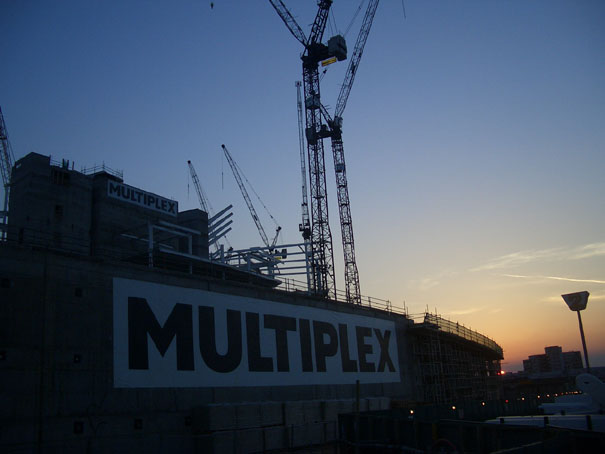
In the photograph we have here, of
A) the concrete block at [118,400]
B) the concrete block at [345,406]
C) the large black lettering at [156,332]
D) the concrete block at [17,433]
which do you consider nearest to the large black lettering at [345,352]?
the concrete block at [345,406]

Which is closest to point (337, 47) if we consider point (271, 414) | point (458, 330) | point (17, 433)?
point (458, 330)

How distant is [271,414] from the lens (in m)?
37.3

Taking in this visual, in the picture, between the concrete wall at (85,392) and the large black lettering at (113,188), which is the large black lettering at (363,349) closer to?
the concrete wall at (85,392)

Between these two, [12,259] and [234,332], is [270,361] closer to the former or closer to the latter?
[234,332]

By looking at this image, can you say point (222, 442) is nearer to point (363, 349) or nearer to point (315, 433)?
point (315, 433)

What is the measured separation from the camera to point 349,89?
328ft

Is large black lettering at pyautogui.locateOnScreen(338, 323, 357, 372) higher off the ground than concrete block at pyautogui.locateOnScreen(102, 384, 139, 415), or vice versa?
large black lettering at pyautogui.locateOnScreen(338, 323, 357, 372)

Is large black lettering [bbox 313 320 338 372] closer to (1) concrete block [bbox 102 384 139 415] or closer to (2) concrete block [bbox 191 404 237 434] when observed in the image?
(2) concrete block [bbox 191 404 237 434]

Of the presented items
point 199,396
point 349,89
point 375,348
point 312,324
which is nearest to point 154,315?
point 199,396

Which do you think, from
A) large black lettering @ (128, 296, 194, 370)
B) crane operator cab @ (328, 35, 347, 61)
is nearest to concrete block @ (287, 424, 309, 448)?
large black lettering @ (128, 296, 194, 370)

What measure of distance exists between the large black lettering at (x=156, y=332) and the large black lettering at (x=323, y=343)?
580 inches

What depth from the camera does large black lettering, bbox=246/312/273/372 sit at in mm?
41250

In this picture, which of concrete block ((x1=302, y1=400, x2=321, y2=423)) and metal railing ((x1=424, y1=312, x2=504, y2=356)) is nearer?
concrete block ((x1=302, y1=400, x2=321, y2=423))

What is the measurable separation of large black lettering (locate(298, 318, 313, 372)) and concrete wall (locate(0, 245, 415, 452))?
23.6 ft
